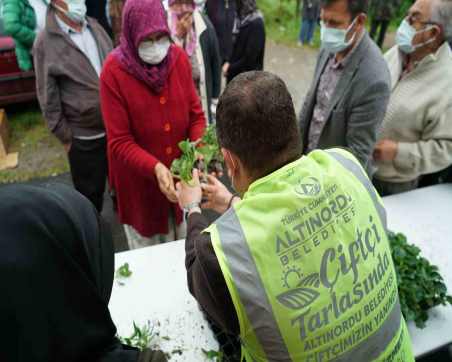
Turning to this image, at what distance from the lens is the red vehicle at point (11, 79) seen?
5.29 metres

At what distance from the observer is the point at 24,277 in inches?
34.9

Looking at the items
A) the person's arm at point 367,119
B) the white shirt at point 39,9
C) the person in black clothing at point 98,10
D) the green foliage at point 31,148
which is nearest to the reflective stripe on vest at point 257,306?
the person's arm at point 367,119

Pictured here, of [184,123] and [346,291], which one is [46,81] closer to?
[184,123]

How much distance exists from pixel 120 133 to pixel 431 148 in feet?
6.73

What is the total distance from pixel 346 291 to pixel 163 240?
203 centimetres

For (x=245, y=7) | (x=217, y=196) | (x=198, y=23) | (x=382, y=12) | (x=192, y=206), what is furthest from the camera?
(x=382, y=12)

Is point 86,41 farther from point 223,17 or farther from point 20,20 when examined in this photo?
point 223,17

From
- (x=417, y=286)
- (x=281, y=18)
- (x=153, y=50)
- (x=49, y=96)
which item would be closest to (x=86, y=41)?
(x=49, y=96)

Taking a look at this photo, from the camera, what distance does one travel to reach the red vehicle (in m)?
5.29

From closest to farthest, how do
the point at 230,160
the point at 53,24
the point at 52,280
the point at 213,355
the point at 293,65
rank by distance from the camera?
the point at 52,280 < the point at 230,160 < the point at 213,355 < the point at 53,24 < the point at 293,65

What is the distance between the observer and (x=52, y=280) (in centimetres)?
93

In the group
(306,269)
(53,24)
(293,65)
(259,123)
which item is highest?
(259,123)

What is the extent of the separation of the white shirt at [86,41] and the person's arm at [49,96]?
0.26 metres

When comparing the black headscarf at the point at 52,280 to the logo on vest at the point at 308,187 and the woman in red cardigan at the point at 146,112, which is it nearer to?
the logo on vest at the point at 308,187
